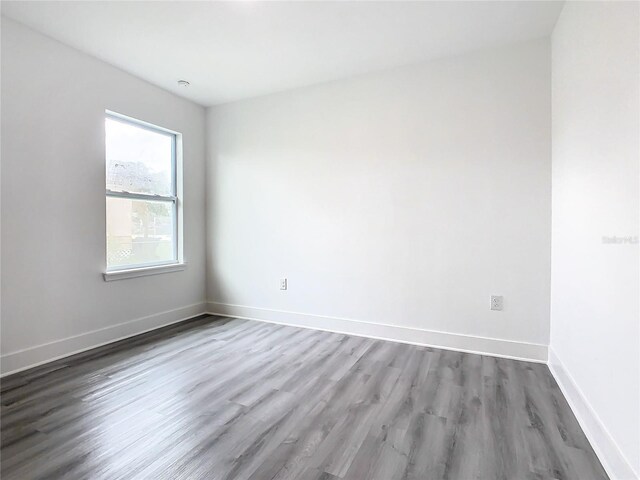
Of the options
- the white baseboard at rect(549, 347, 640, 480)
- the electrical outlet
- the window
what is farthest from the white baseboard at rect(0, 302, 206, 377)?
the white baseboard at rect(549, 347, 640, 480)

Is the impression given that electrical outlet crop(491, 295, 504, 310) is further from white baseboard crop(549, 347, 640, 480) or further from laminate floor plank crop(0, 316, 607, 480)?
white baseboard crop(549, 347, 640, 480)

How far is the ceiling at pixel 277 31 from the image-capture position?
2.24 metres

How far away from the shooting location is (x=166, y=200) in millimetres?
3711

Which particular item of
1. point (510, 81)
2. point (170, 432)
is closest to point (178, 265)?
point (170, 432)

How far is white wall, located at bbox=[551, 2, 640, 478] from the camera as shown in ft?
4.19

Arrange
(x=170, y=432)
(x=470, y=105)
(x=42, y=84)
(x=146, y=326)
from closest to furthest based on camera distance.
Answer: (x=170, y=432)
(x=42, y=84)
(x=470, y=105)
(x=146, y=326)

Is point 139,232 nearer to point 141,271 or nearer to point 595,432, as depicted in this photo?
→ point 141,271

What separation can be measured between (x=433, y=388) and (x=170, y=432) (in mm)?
1608

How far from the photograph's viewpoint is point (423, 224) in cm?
300

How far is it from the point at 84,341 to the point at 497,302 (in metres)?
3.57

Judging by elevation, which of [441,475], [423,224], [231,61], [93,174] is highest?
[231,61]

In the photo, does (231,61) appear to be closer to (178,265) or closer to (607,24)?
(178,265)

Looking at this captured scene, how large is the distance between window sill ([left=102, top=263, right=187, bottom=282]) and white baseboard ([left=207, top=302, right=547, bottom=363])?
0.71 meters

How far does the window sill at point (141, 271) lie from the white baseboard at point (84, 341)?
452 millimetres
